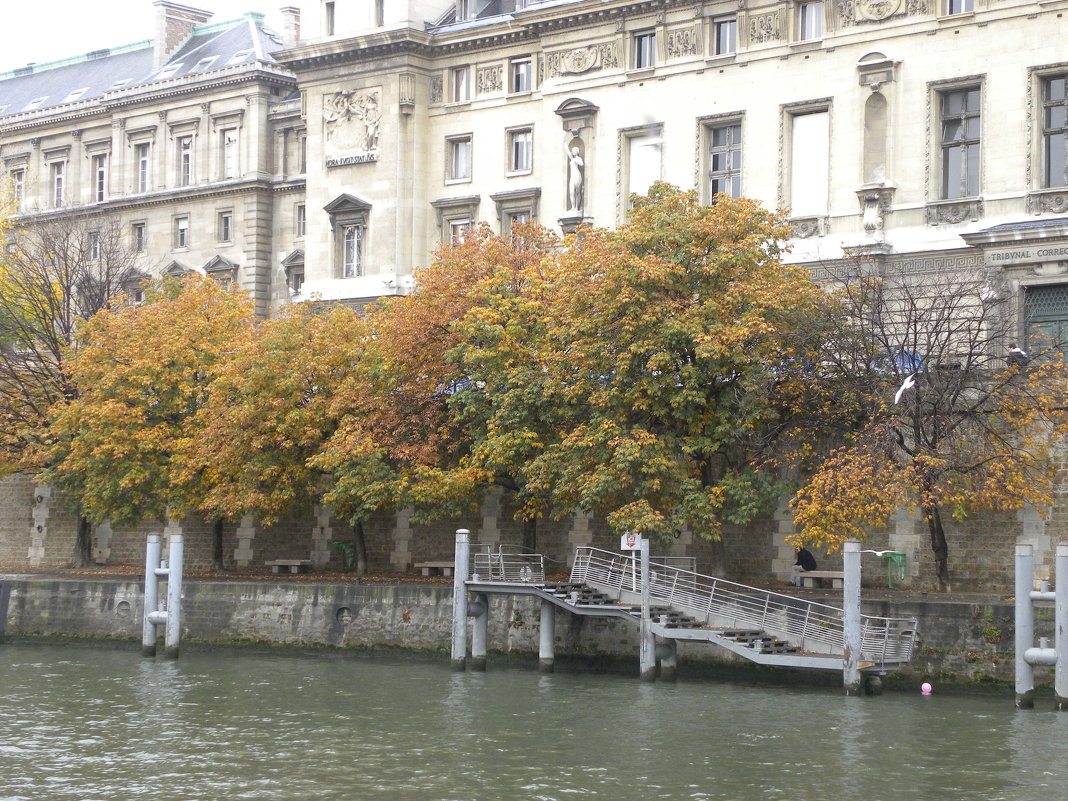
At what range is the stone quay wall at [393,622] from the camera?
136ft

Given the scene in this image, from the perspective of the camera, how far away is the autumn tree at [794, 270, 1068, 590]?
43156mm

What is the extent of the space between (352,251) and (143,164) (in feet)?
62.0

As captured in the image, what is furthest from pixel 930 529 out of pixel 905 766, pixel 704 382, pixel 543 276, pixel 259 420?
pixel 259 420

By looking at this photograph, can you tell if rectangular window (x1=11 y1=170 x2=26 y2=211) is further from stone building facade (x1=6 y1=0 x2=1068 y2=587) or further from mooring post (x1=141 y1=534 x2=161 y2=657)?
mooring post (x1=141 y1=534 x2=161 y2=657)

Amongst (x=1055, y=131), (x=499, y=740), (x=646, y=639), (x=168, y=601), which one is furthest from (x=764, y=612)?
(x=1055, y=131)

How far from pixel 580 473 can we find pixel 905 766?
50.5 feet

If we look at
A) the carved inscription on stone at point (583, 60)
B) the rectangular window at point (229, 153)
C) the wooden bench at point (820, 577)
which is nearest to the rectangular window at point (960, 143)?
the carved inscription on stone at point (583, 60)

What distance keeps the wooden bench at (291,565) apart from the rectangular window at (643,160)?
16.8 meters

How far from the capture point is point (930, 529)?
47594 millimetres

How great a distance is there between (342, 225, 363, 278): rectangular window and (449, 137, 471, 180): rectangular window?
4.20m

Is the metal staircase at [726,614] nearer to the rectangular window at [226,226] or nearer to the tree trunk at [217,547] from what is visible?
the tree trunk at [217,547]

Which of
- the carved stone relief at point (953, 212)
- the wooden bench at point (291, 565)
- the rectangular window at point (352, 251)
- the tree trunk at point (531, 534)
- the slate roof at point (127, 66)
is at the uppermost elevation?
the slate roof at point (127, 66)

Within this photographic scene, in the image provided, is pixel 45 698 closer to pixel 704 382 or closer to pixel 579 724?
pixel 579 724

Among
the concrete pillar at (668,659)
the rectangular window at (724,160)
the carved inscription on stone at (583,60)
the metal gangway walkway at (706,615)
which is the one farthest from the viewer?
the carved inscription on stone at (583,60)
